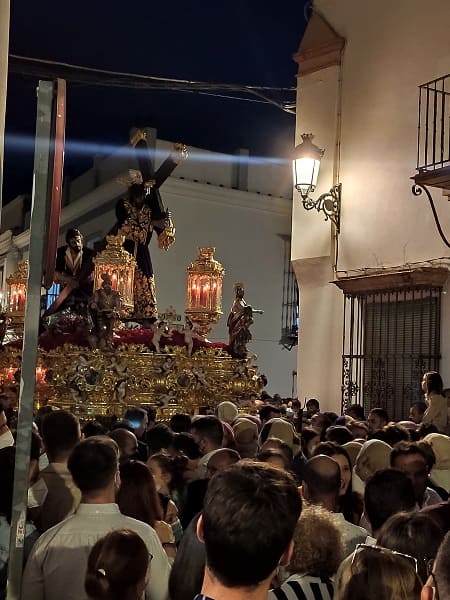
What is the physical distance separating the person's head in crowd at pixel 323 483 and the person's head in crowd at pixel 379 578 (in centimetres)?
185

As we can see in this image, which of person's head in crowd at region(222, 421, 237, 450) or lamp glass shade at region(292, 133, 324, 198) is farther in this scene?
lamp glass shade at region(292, 133, 324, 198)

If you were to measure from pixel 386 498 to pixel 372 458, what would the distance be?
5.04 feet

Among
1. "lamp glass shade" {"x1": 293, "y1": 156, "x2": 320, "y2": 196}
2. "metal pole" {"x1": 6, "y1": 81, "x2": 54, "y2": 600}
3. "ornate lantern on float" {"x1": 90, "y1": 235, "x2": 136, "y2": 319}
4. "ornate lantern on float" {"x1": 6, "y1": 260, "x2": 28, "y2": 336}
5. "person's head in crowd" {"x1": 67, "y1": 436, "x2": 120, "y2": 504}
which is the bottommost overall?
"person's head in crowd" {"x1": 67, "y1": 436, "x2": 120, "y2": 504}

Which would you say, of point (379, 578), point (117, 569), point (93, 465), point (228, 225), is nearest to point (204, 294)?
point (93, 465)

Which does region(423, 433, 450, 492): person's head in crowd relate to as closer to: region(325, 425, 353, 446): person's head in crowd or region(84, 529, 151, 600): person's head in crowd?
region(325, 425, 353, 446): person's head in crowd

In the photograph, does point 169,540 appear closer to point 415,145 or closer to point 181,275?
point 415,145

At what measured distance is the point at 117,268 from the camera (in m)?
13.0

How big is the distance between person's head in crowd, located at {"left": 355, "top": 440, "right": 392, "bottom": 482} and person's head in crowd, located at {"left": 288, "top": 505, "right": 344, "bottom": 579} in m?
2.39

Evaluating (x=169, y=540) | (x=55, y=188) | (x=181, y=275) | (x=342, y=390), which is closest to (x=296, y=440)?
(x=169, y=540)

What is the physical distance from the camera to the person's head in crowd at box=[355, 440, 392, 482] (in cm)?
563

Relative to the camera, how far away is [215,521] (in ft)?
7.29

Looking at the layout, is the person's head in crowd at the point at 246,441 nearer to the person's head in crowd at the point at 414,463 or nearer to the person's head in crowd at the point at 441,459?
the person's head in crowd at the point at 441,459

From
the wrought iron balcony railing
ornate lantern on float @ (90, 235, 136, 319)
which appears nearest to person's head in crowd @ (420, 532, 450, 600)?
the wrought iron balcony railing

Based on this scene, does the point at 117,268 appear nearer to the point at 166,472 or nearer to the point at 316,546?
the point at 166,472
